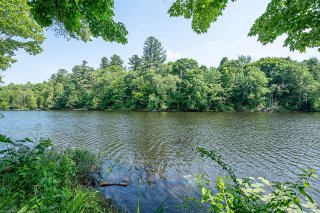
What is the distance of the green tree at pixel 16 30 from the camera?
997 centimetres

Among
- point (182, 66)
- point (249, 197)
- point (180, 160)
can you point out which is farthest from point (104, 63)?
point (249, 197)

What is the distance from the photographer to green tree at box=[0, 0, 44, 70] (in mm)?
9968

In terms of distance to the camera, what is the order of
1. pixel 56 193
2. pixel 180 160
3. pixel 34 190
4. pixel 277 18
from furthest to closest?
pixel 180 160, pixel 277 18, pixel 56 193, pixel 34 190

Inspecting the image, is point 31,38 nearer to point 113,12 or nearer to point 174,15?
point 113,12

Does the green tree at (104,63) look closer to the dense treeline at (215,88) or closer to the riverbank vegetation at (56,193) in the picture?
the dense treeline at (215,88)

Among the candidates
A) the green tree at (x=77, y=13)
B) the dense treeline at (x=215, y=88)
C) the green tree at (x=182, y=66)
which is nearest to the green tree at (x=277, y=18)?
the green tree at (x=77, y=13)

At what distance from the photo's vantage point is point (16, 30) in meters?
11.0

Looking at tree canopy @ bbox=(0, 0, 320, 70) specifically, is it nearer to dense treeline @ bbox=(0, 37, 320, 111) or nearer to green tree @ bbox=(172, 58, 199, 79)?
dense treeline @ bbox=(0, 37, 320, 111)

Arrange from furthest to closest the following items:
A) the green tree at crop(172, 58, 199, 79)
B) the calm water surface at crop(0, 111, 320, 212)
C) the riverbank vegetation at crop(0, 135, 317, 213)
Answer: the green tree at crop(172, 58, 199, 79), the calm water surface at crop(0, 111, 320, 212), the riverbank vegetation at crop(0, 135, 317, 213)

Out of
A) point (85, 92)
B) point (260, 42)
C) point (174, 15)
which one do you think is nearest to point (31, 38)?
point (174, 15)

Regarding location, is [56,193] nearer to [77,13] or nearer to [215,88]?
[77,13]

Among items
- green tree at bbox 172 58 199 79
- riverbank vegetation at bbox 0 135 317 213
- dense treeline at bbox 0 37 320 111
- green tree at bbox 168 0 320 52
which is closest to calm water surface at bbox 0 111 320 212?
riverbank vegetation at bbox 0 135 317 213

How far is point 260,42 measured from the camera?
385 centimetres

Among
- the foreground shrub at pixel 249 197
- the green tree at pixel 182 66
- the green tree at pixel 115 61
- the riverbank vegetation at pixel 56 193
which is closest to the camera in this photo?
the foreground shrub at pixel 249 197
